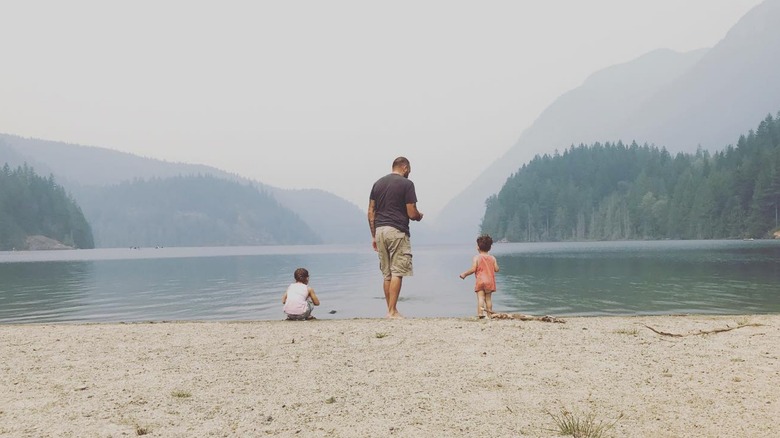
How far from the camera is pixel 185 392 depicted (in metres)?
6.84

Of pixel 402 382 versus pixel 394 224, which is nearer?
pixel 402 382

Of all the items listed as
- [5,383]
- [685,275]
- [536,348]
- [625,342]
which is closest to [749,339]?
[625,342]

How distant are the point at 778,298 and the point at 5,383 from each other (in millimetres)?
30079

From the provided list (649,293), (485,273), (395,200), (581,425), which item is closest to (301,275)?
(395,200)

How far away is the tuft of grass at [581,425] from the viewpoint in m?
5.31

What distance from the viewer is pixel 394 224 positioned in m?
12.2

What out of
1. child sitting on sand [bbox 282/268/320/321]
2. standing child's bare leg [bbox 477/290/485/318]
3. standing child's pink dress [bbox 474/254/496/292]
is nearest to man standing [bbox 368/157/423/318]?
standing child's pink dress [bbox 474/254/496/292]

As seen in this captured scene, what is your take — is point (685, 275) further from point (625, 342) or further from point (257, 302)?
point (625, 342)

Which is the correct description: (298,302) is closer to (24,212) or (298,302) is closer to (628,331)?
(628,331)

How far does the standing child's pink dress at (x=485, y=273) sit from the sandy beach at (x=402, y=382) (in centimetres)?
191

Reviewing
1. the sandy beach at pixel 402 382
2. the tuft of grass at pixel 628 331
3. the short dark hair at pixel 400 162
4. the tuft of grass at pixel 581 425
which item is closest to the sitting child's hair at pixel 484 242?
the sandy beach at pixel 402 382

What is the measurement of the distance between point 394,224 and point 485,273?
243 centimetres

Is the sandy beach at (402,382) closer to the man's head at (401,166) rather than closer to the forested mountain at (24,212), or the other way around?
the man's head at (401,166)

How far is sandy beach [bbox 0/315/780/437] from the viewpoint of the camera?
18.7 ft
